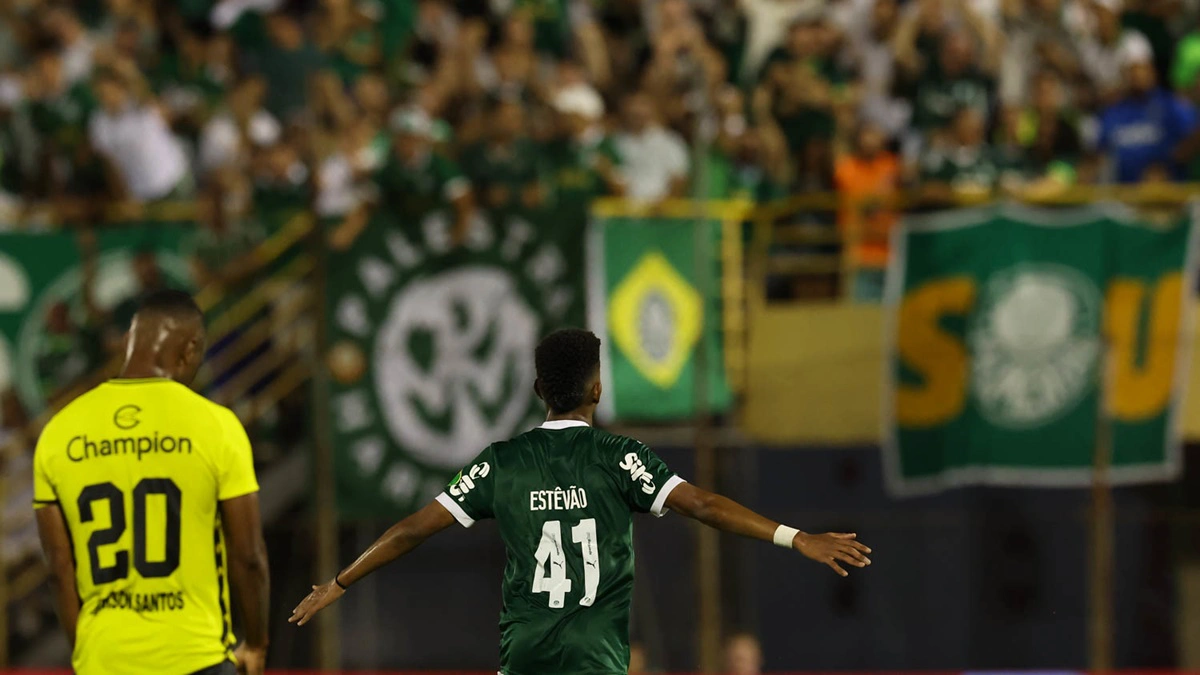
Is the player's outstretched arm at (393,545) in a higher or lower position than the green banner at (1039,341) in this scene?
lower

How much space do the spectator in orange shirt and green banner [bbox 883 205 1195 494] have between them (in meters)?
0.47

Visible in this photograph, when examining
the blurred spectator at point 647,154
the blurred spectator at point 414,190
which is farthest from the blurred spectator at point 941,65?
the blurred spectator at point 414,190

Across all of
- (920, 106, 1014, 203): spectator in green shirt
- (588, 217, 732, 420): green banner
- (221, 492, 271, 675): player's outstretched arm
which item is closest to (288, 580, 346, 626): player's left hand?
(221, 492, 271, 675): player's outstretched arm

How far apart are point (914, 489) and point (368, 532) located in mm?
4539

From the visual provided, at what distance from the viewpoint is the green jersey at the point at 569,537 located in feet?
20.8

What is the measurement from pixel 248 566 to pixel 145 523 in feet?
1.20

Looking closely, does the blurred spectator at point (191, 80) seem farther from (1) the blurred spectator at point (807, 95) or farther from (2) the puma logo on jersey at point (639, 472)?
(2) the puma logo on jersey at point (639, 472)

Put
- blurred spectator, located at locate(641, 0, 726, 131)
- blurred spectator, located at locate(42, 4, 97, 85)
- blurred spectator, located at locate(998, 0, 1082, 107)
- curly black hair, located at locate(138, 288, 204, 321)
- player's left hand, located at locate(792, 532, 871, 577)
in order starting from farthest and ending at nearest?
blurred spectator, located at locate(998, 0, 1082, 107)
blurred spectator, located at locate(42, 4, 97, 85)
blurred spectator, located at locate(641, 0, 726, 131)
curly black hair, located at locate(138, 288, 204, 321)
player's left hand, located at locate(792, 532, 871, 577)

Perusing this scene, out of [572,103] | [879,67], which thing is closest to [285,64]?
[572,103]

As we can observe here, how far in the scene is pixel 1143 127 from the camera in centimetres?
1501

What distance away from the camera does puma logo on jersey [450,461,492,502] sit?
6.46 metres

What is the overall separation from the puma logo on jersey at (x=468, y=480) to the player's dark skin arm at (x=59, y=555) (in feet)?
4.18

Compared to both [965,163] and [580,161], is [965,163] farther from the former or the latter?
[580,161]

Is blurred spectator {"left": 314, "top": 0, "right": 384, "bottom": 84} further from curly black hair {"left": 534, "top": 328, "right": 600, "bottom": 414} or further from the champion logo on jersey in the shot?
curly black hair {"left": 534, "top": 328, "right": 600, "bottom": 414}
